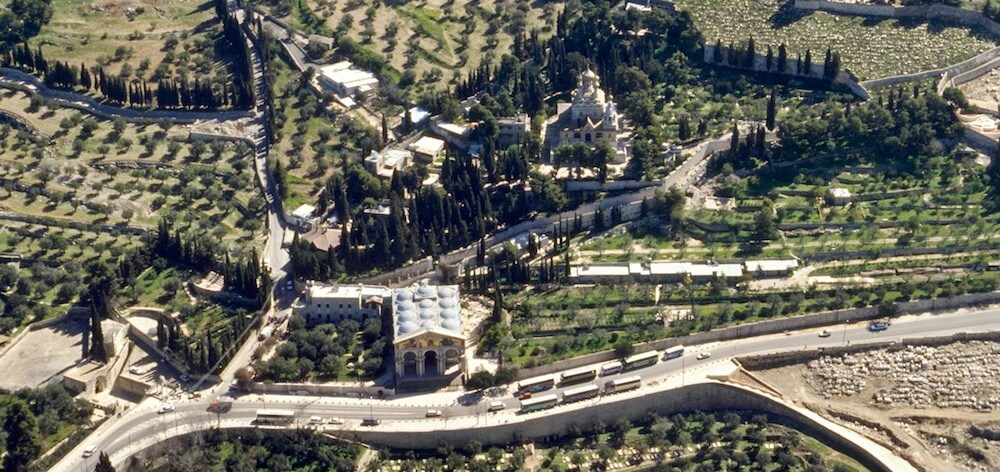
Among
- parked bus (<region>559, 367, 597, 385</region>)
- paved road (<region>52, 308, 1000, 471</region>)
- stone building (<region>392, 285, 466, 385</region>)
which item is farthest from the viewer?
parked bus (<region>559, 367, 597, 385</region>)

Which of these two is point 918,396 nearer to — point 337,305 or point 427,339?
point 427,339

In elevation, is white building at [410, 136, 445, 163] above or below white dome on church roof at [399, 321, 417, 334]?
above

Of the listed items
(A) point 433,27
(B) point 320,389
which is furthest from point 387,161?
(B) point 320,389

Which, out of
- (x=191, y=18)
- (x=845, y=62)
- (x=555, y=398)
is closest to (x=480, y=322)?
(x=555, y=398)

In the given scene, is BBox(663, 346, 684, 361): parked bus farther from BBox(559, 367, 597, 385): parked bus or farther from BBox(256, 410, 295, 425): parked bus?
BBox(256, 410, 295, 425): parked bus

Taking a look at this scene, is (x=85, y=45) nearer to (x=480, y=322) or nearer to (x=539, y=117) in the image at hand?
(x=539, y=117)

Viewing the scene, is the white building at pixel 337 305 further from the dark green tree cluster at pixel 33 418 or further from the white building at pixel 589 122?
the white building at pixel 589 122

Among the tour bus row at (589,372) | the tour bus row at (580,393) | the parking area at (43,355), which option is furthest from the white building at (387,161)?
the tour bus row at (580,393)

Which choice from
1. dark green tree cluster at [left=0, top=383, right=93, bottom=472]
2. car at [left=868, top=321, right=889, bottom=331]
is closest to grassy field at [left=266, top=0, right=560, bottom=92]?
car at [left=868, top=321, right=889, bottom=331]
